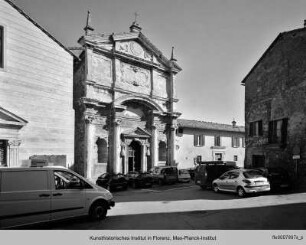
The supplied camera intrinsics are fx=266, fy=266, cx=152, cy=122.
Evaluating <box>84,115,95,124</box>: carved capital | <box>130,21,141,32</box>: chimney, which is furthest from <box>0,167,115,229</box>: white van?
<box>130,21,141,32</box>: chimney

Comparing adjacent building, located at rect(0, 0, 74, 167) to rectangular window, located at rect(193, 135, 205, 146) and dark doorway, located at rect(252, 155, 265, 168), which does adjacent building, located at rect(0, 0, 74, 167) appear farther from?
rectangular window, located at rect(193, 135, 205, 146)

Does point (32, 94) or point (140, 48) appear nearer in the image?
point (32, 94)

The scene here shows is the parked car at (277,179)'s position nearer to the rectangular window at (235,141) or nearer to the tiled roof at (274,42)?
the tiled roof at (274,42)

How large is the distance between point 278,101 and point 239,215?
1114cm

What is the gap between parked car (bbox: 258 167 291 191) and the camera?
12328mm

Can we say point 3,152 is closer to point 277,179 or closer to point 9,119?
point 9,119

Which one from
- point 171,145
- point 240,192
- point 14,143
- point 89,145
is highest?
point 14,143

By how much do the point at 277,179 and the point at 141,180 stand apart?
852 cm

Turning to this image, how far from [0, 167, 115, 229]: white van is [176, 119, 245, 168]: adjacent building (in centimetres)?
2052

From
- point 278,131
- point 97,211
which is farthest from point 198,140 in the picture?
point 97,211

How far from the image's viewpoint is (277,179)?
40.8 feet

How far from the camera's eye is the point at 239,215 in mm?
7949

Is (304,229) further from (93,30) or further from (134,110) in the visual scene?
(93,30)
